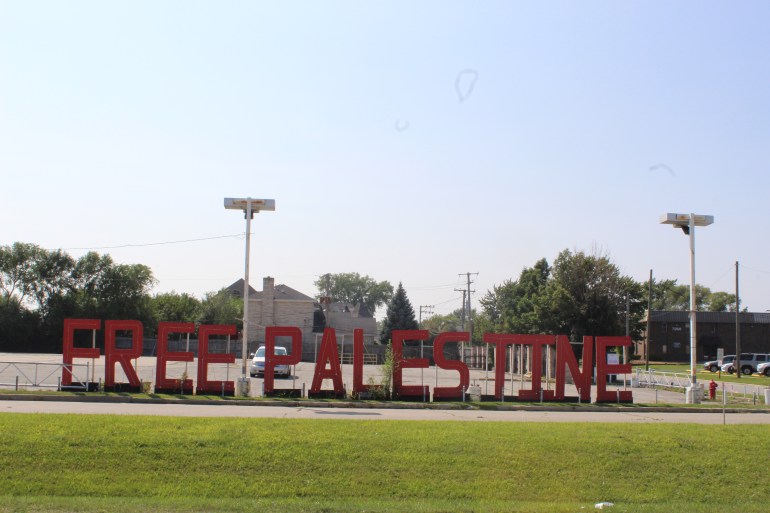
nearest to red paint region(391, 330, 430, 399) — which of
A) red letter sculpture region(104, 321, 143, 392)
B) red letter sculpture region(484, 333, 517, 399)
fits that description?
red letter sculpture region(484, 333, 517, 399)

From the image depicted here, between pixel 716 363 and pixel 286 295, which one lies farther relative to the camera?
pixel 286 295

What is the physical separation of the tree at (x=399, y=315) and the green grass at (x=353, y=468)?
86610 millimetres

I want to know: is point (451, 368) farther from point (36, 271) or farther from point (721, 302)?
point (721, 302)

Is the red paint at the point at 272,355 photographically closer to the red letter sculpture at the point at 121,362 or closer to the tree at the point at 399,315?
the red letter sculpture at the point at 121,362

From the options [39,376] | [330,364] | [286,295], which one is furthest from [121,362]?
[286,295]

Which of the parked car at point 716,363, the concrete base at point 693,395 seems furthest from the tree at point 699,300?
the concrete base at point 693,395

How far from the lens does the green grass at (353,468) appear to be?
1297 centimetres

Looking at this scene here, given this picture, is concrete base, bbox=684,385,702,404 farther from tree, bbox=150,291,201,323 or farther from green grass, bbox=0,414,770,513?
tree, bbox=150,291,201,323

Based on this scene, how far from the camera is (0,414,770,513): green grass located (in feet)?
42.5

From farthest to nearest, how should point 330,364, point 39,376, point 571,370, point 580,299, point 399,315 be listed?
point 399,315, point 580,299, point 39,376, point 571,370, point 330,364

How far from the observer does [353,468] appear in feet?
47.0

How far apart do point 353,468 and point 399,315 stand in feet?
296

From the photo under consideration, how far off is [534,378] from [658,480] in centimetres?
1488

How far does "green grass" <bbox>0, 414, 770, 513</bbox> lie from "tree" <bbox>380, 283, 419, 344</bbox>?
284ft
